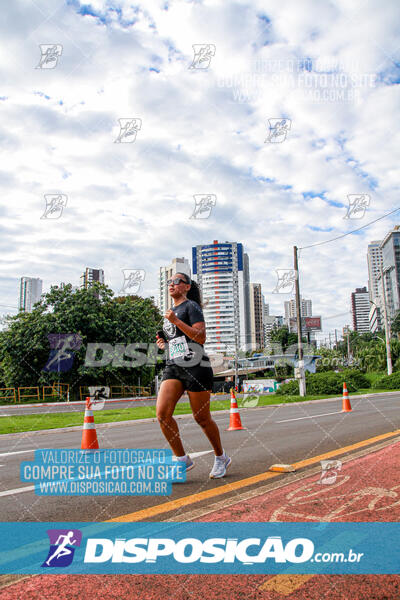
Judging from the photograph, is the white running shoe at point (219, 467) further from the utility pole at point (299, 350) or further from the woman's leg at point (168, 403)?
the utility pole at point (299, 350)

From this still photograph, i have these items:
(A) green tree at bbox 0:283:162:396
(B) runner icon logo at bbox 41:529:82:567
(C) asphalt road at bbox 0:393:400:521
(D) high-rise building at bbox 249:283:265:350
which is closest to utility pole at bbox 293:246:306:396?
(C) asphalt road at bbox 0:393:400:521

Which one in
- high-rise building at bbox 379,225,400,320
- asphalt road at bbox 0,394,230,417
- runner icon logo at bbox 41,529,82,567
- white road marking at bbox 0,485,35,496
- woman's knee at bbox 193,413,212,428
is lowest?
asphalt road at bbox 0,394,230,417

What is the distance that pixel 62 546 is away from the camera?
8.70ft

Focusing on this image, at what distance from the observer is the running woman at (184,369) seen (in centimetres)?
418

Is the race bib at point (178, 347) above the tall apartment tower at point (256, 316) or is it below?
below

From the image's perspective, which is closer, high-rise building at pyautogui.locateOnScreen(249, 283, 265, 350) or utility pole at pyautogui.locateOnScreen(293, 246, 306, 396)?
utility pole at pyautogui.locateOnScreen(293, 246, 306, 396)

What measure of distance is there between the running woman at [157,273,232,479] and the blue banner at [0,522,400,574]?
1331 millimetres

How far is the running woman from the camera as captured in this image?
13.7ft

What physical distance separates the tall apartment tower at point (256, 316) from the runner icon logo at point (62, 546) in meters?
113

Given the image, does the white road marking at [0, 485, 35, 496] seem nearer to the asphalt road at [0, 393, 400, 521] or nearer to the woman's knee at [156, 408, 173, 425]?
the asphalt road at [0, 393, 400, 521]

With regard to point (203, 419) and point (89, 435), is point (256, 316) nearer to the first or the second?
point (89, 435)

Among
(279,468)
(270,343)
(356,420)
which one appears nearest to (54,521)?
(279,468)

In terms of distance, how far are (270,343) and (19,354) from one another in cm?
7180

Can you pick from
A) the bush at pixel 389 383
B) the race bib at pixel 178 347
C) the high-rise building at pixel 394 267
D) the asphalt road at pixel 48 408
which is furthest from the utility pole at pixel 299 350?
the high-rise building at pixel 394 267
